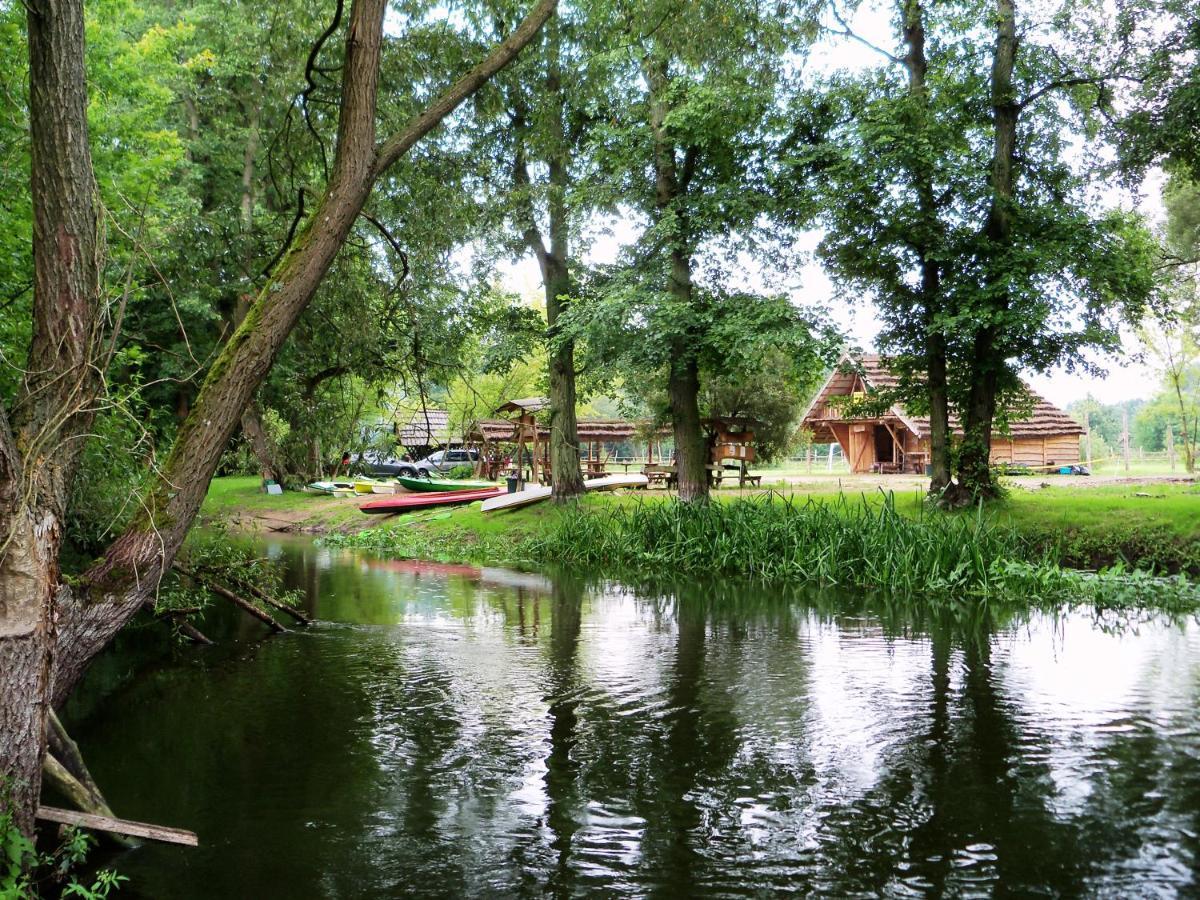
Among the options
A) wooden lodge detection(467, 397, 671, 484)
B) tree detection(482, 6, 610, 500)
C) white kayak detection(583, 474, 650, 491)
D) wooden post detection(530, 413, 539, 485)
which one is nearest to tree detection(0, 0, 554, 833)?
tree detection(482, 6, 610, 500)

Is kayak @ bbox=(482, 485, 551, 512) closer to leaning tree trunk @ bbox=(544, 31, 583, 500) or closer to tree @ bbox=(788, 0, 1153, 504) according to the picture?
leaning tree trunk @ bbox=(544, 31, 583, 500)

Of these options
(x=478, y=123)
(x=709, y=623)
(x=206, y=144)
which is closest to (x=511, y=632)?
(x=709, y=623)

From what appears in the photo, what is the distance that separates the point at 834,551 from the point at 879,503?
3.25 meters

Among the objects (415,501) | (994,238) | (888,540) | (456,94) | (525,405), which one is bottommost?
(888,540)

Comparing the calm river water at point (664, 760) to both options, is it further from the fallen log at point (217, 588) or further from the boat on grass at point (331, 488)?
the boat on grass at point (331, 488)

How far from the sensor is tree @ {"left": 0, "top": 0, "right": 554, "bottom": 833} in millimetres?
3721

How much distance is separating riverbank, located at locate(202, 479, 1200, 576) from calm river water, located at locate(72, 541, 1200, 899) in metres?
3.29

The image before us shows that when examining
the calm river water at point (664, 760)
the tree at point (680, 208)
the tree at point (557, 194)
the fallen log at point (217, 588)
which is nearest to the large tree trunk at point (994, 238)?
the tree at point (680, 208)

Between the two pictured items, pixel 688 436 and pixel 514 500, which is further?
pixel 514 500

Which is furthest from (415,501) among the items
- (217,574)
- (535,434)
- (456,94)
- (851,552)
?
(456,94)

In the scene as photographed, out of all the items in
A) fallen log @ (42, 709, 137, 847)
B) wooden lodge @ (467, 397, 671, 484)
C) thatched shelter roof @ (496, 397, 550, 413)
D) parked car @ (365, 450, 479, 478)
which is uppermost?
thatched shelter roof @ (496, 397, 550, 413)

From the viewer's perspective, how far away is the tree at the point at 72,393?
3.72 m

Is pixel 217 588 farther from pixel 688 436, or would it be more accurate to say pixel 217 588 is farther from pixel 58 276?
pixel 688 436

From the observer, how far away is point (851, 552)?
13.2 meters
